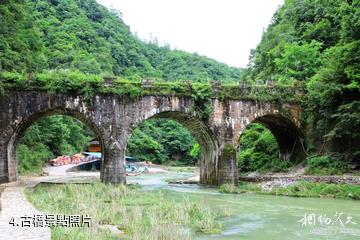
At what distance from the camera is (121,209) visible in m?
13.9

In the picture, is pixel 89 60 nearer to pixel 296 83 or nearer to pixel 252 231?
pixel 296 83

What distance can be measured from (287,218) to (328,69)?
38.9 feet

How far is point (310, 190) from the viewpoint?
69.6 feet

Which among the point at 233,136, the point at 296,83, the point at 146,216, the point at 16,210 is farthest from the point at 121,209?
the point at 296,83

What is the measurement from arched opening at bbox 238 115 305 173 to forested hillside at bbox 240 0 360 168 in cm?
182

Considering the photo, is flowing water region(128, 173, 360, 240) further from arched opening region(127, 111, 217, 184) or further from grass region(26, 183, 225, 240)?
arched opening region(127, 111, 217, 184)

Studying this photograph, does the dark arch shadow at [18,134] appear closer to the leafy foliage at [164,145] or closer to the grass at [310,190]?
the grass at [310,190]

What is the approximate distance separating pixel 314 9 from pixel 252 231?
26.3 metres

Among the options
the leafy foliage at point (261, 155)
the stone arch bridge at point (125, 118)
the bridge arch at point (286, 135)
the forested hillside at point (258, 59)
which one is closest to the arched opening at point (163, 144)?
the forested hillside at point (258, 59)

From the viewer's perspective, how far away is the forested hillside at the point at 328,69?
22047mm

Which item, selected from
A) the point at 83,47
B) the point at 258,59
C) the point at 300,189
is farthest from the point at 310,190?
the point at 83,47

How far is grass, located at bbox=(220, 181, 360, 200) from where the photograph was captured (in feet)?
64.7

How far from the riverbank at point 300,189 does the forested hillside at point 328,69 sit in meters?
2.84

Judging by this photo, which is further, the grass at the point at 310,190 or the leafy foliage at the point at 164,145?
the leafy foliage at the point at 164,145
